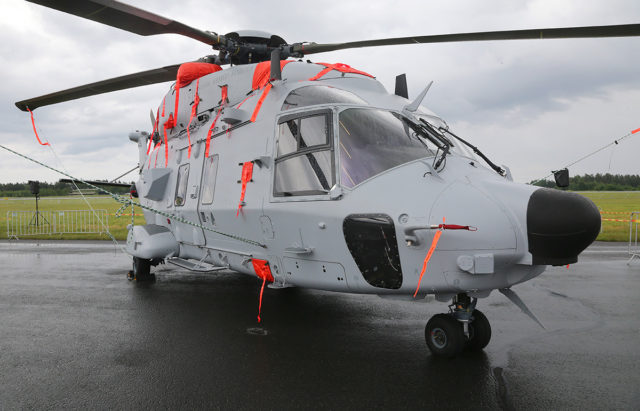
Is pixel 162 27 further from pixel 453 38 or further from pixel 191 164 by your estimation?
pixel 453 38

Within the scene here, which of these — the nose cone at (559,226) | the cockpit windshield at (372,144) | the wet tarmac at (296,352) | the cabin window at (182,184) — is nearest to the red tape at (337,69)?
the cockpit windshield at (372,144)

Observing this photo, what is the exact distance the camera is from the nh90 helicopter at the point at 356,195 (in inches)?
138

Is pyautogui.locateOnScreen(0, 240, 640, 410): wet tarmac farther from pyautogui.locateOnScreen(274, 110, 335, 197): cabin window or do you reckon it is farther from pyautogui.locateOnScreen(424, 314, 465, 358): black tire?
pyautogui.locateOnScreen(274, 110, 335, 197): cabin window

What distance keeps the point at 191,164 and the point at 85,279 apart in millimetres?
4226

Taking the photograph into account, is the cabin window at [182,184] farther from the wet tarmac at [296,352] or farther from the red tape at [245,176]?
the red tape at [245,176]

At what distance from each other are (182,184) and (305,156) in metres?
3.40

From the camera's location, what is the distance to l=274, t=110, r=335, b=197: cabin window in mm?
4367

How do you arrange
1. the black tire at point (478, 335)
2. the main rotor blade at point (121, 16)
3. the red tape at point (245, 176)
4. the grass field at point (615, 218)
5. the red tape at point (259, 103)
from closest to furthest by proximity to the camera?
the black tire at point (478, 335) < the main rotor blade at point (121, 16) < the red tape at point (245, 176) < the red tape at point (259, 103) < the grass field at point (615, 218)

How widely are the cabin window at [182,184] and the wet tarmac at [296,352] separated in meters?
1.66

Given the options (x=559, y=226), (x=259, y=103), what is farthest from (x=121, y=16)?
(x=559, y=226)

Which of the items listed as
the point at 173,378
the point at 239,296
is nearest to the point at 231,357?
the point at 173,378

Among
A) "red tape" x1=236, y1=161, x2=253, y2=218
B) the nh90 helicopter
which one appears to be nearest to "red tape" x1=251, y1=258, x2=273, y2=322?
the nh90 helicopter

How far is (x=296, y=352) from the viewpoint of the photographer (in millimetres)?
4637

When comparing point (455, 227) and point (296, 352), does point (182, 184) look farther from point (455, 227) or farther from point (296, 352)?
point (455, 227)
